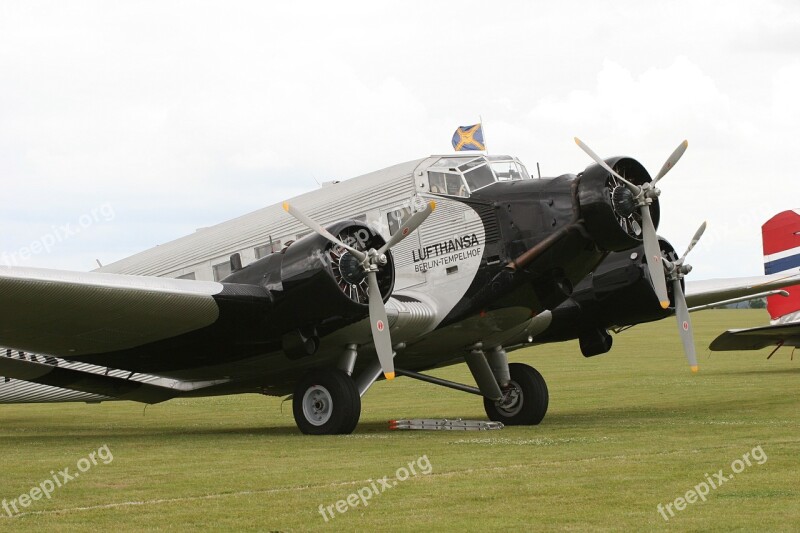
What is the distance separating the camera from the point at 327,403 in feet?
44.3

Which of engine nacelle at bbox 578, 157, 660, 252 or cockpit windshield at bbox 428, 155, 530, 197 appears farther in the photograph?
cockpit windshield at bbox 428, 155, 530, 197

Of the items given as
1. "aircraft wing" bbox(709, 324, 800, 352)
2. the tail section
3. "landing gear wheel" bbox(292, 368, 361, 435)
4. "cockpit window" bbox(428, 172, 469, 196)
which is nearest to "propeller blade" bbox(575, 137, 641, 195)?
"cockpit window" bbox(428, 172, 469, 196)

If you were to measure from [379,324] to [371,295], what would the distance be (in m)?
0.37

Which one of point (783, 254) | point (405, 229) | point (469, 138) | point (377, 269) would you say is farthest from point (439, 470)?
point (783, 254)

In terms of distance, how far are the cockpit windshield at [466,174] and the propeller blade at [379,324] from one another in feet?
6.96

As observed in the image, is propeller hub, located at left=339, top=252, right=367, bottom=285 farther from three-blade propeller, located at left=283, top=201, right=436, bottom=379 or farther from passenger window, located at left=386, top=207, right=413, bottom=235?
passenger window, located at left=386, top=207, right=413, bottom=235

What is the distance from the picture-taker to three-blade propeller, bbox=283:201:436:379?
12.7m

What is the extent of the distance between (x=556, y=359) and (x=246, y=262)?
Result: 80.0 ft

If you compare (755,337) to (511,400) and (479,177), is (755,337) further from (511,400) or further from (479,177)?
(479,177)

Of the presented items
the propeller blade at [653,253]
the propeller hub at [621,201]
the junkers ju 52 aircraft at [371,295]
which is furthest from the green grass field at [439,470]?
the propeller hub at [621,201]

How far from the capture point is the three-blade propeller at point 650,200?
42.8ft

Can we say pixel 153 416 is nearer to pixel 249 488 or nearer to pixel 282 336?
pixel 282 336

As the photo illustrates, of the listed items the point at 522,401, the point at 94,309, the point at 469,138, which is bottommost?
the point at 522,401

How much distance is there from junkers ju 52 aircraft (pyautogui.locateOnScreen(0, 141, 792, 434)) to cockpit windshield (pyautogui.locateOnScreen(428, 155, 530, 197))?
22 mm
